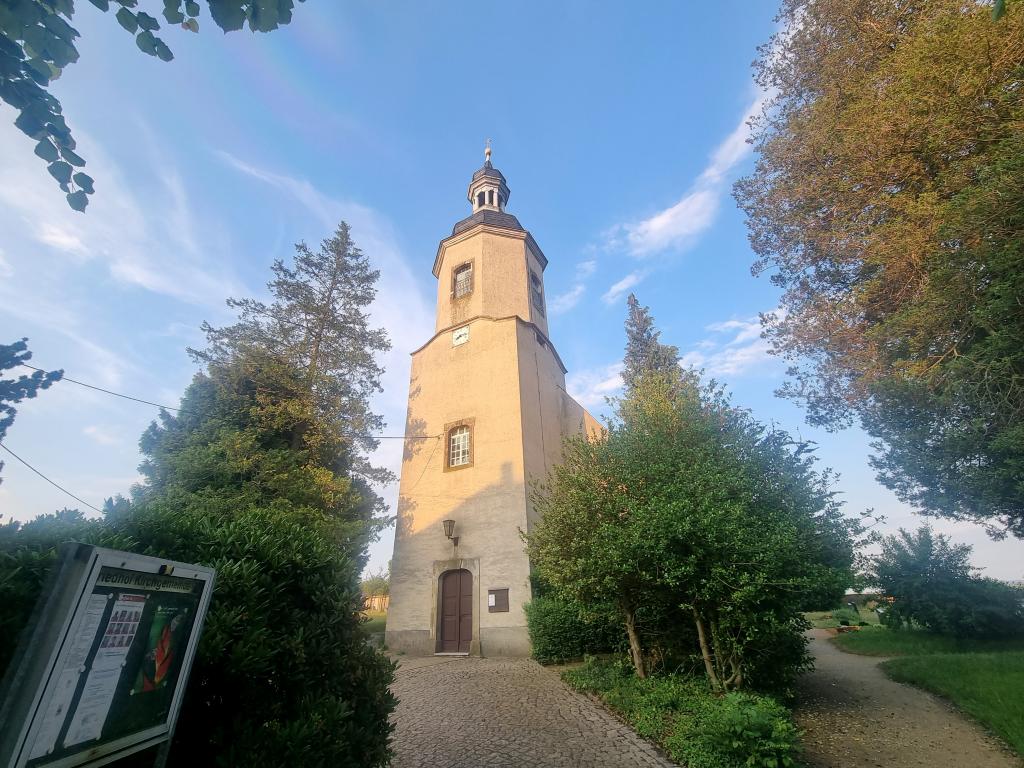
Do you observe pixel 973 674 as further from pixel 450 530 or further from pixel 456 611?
pixel 450 530

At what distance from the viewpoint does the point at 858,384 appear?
921 cm

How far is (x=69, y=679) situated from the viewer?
1.97 meters

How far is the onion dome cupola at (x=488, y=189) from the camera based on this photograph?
2280 centimetres

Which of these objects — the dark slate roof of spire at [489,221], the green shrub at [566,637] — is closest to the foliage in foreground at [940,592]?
the green shrub at [566,637]

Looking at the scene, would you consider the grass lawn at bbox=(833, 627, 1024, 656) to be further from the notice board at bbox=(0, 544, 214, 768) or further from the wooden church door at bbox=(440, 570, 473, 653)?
the notice board at bbox=(0, 544, 214, 768)

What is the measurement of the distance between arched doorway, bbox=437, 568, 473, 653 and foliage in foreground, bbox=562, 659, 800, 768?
20.9 feet

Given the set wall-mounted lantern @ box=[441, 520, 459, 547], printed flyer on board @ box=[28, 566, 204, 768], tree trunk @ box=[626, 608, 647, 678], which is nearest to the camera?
printed flyer on board @ box=[28, 566, 204, 768]

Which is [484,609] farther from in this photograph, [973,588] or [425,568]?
[973,588]

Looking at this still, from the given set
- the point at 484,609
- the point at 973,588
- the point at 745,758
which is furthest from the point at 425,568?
the point at 973,588

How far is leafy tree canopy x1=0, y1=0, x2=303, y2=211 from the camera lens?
2311 mm

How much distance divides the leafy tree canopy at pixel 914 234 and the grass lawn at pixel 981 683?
279 centimetres

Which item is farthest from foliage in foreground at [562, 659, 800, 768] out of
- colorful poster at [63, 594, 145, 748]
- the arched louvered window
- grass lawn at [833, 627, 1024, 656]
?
the arched louvered window

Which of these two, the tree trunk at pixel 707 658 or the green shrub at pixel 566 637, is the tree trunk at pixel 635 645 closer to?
the tree trunk at pixel 707 658

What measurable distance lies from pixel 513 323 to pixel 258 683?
47.9 ft
